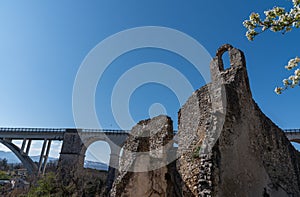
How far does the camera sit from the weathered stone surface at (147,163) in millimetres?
7312

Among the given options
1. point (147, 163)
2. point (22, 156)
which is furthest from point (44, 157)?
point (147, 163)

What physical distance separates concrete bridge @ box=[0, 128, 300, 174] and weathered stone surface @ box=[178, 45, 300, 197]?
74.0 ft

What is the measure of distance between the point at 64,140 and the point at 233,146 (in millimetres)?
31127

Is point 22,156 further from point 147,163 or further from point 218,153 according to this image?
point 218,153

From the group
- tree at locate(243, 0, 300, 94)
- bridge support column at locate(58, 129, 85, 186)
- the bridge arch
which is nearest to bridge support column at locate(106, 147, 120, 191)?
bridge support column at locate(58, 129, 85, 186)

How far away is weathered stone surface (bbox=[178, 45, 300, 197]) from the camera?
5955 millimetres

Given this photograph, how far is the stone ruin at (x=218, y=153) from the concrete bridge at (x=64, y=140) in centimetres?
2314

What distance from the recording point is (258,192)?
6.88 meters

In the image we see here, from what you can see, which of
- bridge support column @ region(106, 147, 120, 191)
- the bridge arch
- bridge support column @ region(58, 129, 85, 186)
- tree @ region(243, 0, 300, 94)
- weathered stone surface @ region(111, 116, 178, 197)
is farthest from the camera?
the bridge arch

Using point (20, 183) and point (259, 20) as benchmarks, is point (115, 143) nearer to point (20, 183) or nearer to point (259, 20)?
point (20, 183)

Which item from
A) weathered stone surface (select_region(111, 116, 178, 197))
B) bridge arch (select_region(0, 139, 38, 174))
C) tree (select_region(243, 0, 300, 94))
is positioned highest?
bridge arch (select_region(0, 139, 38, 174))

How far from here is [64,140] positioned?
110 ft

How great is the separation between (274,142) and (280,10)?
653 cm

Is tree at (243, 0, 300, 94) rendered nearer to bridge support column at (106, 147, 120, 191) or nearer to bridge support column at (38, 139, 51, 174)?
bridge support column at (106, 147, 120, 191)
